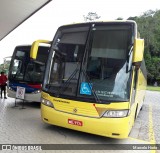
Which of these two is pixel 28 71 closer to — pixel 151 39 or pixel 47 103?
pixel 47 103

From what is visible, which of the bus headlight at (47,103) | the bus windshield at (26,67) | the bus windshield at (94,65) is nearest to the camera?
the bus windshield at (94,65)

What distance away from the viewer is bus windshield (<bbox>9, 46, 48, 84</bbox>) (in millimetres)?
8898

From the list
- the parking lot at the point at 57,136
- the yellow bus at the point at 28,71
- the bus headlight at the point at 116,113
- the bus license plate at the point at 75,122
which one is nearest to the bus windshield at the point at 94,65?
the bus headlight at the point at 116,113

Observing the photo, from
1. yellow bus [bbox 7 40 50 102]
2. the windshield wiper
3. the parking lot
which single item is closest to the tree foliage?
yellow bus [bbox 7 40 50 102]

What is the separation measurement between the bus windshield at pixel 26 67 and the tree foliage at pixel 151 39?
41.7 m

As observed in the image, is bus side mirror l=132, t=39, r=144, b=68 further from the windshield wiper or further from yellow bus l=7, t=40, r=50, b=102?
yellow bus l=7, t=40, r=50, b=102

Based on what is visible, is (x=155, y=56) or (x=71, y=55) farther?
(x=155, y=56)

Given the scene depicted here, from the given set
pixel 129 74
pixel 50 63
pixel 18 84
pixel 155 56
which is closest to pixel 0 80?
pixel 18 84

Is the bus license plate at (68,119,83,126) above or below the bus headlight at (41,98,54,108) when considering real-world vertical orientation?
below

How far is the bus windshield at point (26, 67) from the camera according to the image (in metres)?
8.90

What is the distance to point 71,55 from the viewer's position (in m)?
5.46

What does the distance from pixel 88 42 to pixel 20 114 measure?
4082 mm

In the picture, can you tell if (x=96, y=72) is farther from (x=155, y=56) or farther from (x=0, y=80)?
(x=155, y=56)

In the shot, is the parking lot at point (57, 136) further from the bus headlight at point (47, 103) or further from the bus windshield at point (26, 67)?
the bus windshield at point (26, 67)
